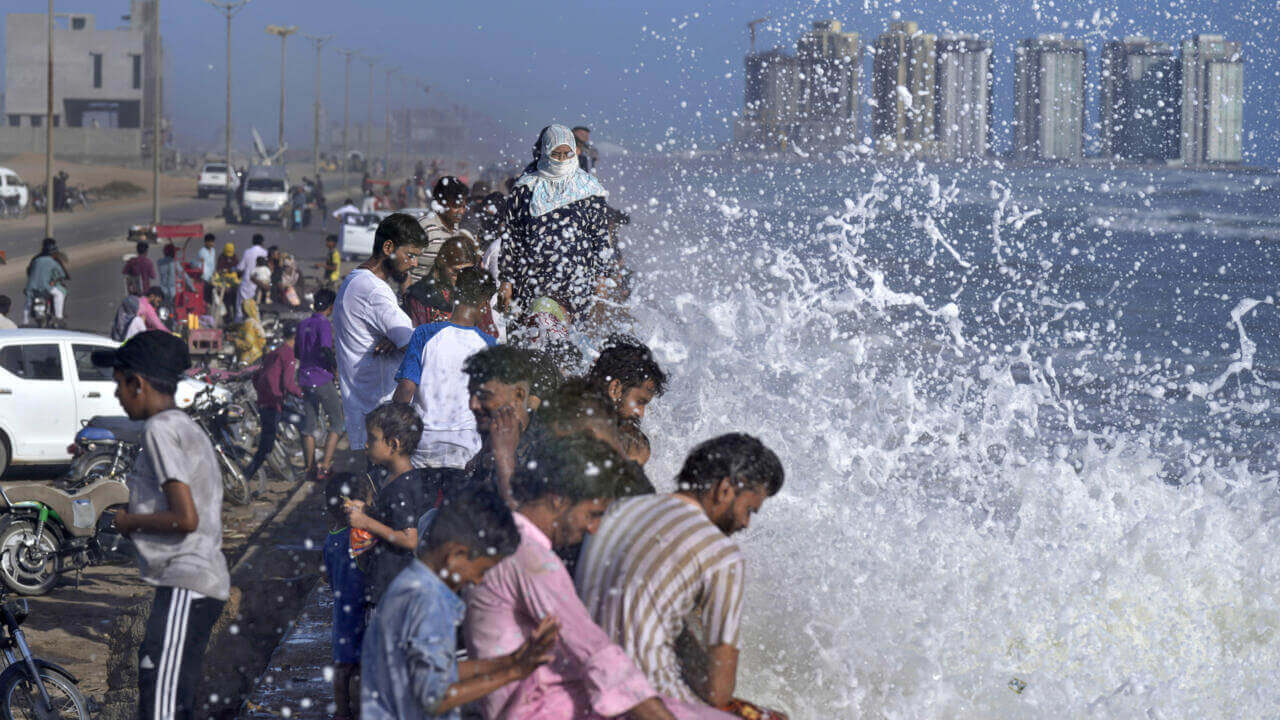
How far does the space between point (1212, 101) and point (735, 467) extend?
2353 inches

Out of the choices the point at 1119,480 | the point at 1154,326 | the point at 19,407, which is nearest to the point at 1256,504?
the point at 1119,480

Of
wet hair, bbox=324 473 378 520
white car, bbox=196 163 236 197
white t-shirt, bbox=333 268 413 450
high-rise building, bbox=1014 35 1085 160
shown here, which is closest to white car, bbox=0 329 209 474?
white t-shirt, bbox=333 268 413 450

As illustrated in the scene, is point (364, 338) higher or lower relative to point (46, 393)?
higher

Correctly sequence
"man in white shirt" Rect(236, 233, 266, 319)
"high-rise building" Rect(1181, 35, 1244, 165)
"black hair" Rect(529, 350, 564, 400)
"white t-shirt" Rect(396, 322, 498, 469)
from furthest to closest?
"high-rise building" Rect(1181, 35, 1244, 165) < "man in white shirt" Rect(236, 233, 266, 319) < "white t-shirt" Rect(396, 322, 498, 469) < "black hair" Rect(529, 350, 564, 400)

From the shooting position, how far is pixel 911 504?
976cm

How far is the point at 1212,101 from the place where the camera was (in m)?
57.3

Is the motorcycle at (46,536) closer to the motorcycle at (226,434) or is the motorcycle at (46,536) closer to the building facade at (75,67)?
the motorcycle at (226,434)

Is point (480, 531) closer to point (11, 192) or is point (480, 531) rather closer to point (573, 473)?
point (573, 473)

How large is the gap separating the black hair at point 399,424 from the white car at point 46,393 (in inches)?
326

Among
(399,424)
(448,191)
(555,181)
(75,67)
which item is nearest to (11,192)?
(448,191)

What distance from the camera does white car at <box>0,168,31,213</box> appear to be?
1966 inches

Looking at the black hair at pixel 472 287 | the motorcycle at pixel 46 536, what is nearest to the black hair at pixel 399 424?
the black hair at pixel 472 287

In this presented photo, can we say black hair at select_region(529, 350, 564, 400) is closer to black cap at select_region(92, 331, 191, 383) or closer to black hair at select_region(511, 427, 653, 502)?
black hair at select_region(511, 427, 653, 502)

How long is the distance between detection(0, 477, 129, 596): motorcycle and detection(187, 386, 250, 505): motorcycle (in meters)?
2.22
